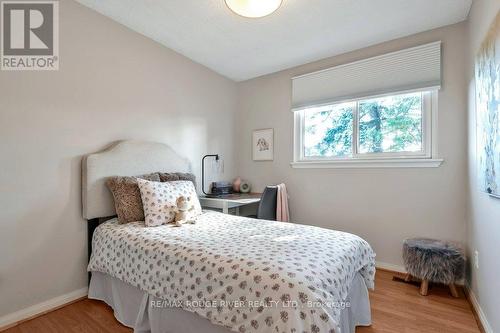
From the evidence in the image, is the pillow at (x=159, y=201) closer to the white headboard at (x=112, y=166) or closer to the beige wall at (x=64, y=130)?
the white headboard at (x=112, y=166)

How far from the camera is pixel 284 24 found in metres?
2.33

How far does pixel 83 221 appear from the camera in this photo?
85.5 inches

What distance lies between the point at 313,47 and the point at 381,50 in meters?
0.69

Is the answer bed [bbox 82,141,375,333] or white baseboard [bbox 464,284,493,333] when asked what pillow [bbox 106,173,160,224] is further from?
white baseboard [bbox 464,284,493,333]

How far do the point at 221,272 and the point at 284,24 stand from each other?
86.8 inches

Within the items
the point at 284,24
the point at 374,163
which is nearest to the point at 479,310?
the point at 374,163

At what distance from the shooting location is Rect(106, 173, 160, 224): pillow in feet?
6.95

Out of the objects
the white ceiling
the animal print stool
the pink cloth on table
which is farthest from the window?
the animal print stool

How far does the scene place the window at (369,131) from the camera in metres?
2.43

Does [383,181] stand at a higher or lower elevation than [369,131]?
lower

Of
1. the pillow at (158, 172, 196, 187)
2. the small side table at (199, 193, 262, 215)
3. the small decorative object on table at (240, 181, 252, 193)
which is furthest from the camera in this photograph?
the small decorative object on table at (240, 181, 252, 193)

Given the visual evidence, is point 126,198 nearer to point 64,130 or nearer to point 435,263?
point 64,130

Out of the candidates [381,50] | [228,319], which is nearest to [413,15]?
[381,50]

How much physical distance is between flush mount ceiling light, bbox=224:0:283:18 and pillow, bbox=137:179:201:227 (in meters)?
1.52
